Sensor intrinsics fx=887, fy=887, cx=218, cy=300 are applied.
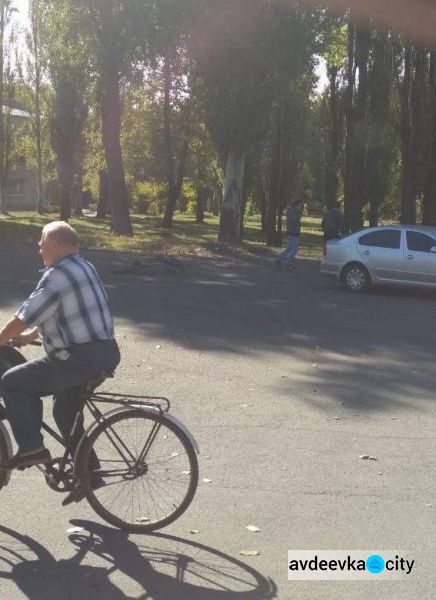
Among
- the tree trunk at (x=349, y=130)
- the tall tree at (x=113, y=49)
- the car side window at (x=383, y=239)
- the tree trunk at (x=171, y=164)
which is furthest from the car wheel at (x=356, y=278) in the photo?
the tree trunk at (x=171, y=164)

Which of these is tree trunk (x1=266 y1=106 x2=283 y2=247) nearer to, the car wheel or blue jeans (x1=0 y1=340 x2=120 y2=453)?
the car wheel

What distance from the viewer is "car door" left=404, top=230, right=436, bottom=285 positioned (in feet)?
58.5

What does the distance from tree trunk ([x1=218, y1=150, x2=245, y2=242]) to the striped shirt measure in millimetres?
25533

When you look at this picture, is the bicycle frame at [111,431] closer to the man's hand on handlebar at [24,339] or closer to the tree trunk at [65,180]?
the man's hand on handlebar at [24,339]

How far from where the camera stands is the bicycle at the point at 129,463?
5.06m

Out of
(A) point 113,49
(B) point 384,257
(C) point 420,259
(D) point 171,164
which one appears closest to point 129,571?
(C) point 420,259

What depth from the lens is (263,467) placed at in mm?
6301

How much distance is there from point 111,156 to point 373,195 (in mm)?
18127

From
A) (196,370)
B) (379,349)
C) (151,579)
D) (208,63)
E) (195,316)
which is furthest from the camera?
(208,63)

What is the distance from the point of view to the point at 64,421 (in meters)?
5.12

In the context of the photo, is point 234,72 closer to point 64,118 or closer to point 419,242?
point 419,242

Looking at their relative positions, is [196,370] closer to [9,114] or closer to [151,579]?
[151,579]

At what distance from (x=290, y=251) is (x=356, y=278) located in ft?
16.3

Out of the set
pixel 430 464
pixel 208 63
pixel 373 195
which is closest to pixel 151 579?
pixel 430 464
